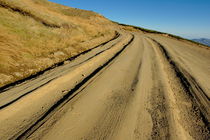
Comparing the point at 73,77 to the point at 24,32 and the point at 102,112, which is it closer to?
the point at 102,112

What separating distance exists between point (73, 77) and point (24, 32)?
733cm

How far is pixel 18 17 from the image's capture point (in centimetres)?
1323

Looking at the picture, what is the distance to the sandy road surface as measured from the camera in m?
3.40

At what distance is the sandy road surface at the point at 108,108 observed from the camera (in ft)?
11.2

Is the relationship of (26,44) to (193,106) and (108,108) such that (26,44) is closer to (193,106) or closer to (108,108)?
(108,108)

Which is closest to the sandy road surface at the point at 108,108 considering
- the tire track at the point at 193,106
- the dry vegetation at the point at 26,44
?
the tire track at the point at 193,106

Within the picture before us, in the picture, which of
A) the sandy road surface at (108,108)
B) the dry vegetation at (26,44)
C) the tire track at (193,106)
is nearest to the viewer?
the sandy road surface at (108,108)

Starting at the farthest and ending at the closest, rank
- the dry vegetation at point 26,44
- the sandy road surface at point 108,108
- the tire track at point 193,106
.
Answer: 1. the dry vegetation at point 26,44
2. the tire track at point 193,106
3. the sandy road surface at point 108,108

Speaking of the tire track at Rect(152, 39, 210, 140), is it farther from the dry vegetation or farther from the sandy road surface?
the dry vegetation

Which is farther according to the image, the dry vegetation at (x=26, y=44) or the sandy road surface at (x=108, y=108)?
the dry vegetation at (x=26, y=44)

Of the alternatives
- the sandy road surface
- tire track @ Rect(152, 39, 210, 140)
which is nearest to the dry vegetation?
the sandy road surface

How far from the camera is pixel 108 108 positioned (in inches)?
171

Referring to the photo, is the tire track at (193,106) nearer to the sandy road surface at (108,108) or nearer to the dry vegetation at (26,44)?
the sandy road surface at (108,108)

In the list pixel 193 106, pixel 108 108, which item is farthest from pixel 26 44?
pixel 193 106
